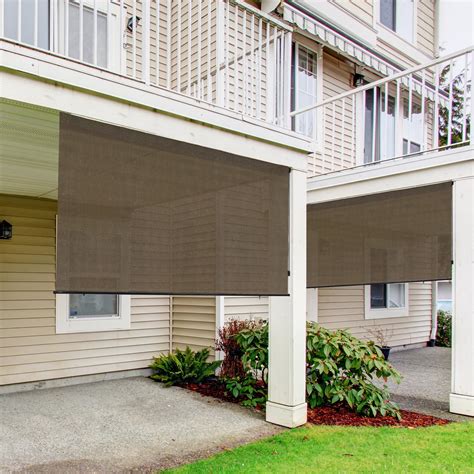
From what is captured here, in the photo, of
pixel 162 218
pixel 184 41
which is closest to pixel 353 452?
pixel 162 218

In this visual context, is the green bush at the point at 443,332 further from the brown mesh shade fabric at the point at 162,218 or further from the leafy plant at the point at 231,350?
the brown mesh shade fabric at the point at 162,218

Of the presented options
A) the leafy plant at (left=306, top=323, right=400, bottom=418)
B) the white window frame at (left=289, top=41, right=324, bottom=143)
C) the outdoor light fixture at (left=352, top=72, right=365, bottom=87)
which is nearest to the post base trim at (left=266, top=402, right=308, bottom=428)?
the leafy plant at (left=306, top=323, right=400, bottom=418)

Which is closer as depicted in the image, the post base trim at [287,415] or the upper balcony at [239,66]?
the upper balcony at [239,66]

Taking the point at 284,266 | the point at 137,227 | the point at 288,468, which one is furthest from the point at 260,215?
the point at 288,468

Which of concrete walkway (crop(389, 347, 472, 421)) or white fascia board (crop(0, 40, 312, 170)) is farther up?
white fascia board (crop(0, 40, 312, 170))

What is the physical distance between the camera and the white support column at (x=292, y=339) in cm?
449

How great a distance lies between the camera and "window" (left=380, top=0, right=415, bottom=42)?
10016 mm

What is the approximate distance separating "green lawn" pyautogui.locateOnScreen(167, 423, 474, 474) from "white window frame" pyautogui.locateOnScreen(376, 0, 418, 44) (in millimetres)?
7828

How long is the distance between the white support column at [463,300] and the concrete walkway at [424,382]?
0.23 metres

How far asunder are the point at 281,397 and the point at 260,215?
1723 mm

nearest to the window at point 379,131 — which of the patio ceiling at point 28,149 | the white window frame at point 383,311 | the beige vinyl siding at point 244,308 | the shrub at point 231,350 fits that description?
the white window frame at point 383,311

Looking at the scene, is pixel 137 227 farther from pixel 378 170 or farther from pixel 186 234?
pixel 378 170

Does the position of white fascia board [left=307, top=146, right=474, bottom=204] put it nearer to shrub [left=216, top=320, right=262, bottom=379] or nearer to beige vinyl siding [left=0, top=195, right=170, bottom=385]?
shrub [left=216, top=320, right=262, bottom=379]

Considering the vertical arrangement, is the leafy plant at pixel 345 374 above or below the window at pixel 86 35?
below
